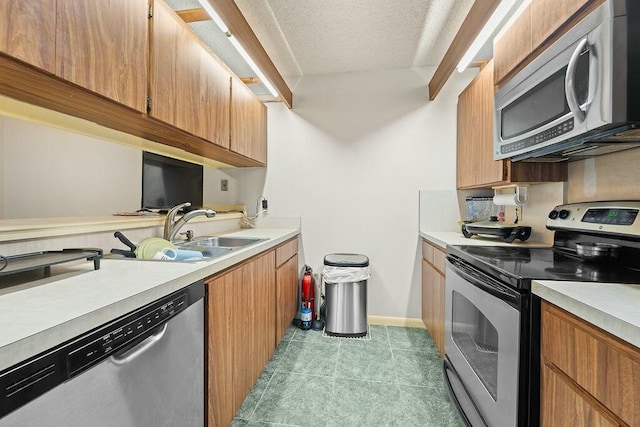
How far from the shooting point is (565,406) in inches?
A: 31.1

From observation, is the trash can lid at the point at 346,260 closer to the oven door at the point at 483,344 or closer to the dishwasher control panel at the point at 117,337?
the oven door at the point at 483,344

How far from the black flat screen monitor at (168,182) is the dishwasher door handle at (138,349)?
1496 mm

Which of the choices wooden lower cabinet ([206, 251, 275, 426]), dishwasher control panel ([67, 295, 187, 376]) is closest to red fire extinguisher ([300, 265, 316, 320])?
wooden lower cabinet ([206, 251, 275, 426])

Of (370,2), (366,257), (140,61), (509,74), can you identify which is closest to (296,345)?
(366,257)

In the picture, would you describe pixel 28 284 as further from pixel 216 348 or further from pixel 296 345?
pixel 296 345

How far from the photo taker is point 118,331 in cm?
70

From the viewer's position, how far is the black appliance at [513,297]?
937 mm

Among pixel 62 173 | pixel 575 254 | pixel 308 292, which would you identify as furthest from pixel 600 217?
pixel 62 173

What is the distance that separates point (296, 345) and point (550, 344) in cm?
182

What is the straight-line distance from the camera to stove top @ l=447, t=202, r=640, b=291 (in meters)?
1.00

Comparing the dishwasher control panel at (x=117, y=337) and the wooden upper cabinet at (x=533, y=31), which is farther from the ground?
the wooden upper cabinet at (x=533, y=31)

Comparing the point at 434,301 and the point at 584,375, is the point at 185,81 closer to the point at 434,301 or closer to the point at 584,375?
the point at 584,375

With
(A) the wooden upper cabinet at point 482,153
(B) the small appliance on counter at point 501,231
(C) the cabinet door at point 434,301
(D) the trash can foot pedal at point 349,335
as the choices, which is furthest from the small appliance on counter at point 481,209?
(D) the trash can foot pedal at point 349,335

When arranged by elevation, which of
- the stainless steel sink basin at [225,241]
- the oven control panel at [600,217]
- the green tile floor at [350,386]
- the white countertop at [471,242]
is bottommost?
the green tile floor at [350,386]
